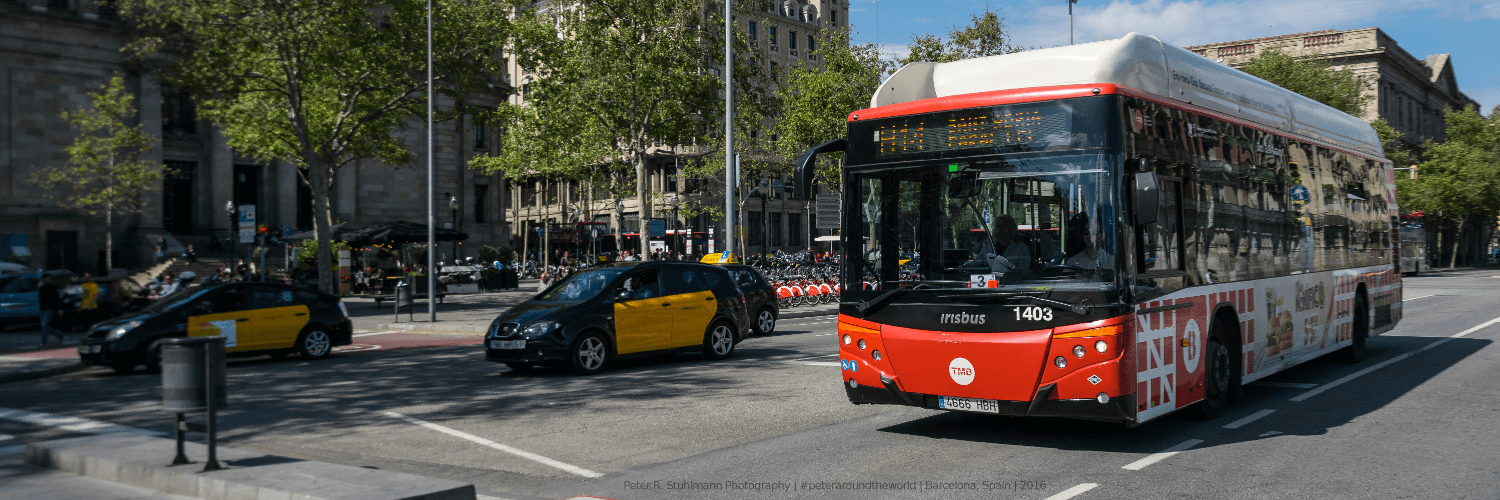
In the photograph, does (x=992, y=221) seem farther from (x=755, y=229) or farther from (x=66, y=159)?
(x=755, y=229)

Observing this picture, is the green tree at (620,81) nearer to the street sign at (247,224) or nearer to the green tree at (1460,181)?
the street sign at (247,224)

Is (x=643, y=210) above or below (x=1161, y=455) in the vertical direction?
above

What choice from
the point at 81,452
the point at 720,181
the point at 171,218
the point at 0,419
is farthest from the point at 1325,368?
the point at 720,181

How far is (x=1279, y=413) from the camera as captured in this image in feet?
30.1

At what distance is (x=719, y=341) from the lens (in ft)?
51.0

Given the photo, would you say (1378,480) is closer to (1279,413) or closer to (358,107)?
(1279,413)

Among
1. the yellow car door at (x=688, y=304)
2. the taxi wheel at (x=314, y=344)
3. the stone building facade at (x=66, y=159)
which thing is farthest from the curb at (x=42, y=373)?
the stone building facade at (x=66, y=159)

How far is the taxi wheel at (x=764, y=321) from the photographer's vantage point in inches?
798

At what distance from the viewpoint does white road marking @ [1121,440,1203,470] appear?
704 cm

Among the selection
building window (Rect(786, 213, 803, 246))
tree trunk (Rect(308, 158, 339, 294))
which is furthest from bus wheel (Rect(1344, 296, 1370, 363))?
building window (Rect(786, 213, 803, 246))

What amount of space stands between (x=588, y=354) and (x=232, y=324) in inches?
259

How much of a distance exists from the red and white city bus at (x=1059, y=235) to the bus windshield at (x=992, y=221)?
0.01m

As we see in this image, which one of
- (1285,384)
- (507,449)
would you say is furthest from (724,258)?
A: (507,449)

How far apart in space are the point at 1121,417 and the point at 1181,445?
961 millimetres
